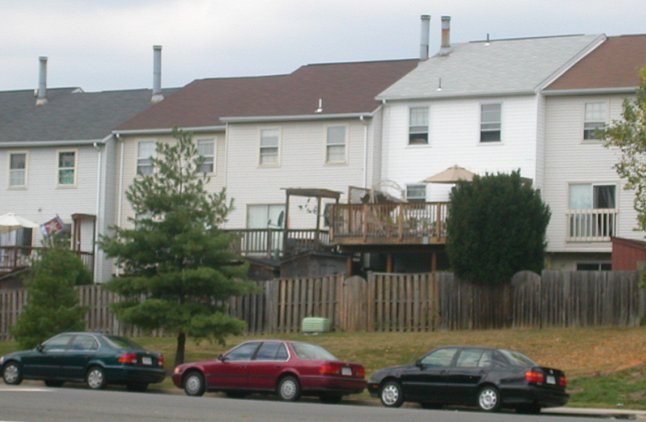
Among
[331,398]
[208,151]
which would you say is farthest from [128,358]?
[208,151]

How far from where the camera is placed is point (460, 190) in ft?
133

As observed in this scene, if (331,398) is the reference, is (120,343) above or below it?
above

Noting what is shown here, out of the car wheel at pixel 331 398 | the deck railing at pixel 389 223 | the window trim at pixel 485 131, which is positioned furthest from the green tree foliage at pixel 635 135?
the window trim at pixel 485 131

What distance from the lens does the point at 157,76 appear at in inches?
2295

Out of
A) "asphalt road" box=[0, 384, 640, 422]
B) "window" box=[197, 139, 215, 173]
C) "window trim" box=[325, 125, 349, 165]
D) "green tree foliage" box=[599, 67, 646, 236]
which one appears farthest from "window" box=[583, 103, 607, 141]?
"asphalt road" box=[0, 384, 640, 422]

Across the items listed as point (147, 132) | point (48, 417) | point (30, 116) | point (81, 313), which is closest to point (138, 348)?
point (81, 313)

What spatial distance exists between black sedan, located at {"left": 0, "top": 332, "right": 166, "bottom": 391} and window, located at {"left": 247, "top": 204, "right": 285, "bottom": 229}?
18.1m

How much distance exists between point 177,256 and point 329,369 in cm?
749

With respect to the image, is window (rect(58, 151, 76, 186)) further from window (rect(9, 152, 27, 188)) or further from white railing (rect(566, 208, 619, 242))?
white railing (rect(566, 208, 619, 242))

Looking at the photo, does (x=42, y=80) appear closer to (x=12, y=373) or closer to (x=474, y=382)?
(x=12, y=373)

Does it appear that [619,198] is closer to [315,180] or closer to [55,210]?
[315,180]

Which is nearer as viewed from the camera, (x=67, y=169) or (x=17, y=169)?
(x=67, y=169)

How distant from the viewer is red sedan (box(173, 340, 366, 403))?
27.9m

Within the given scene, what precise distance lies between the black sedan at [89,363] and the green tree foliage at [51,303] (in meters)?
4.07
